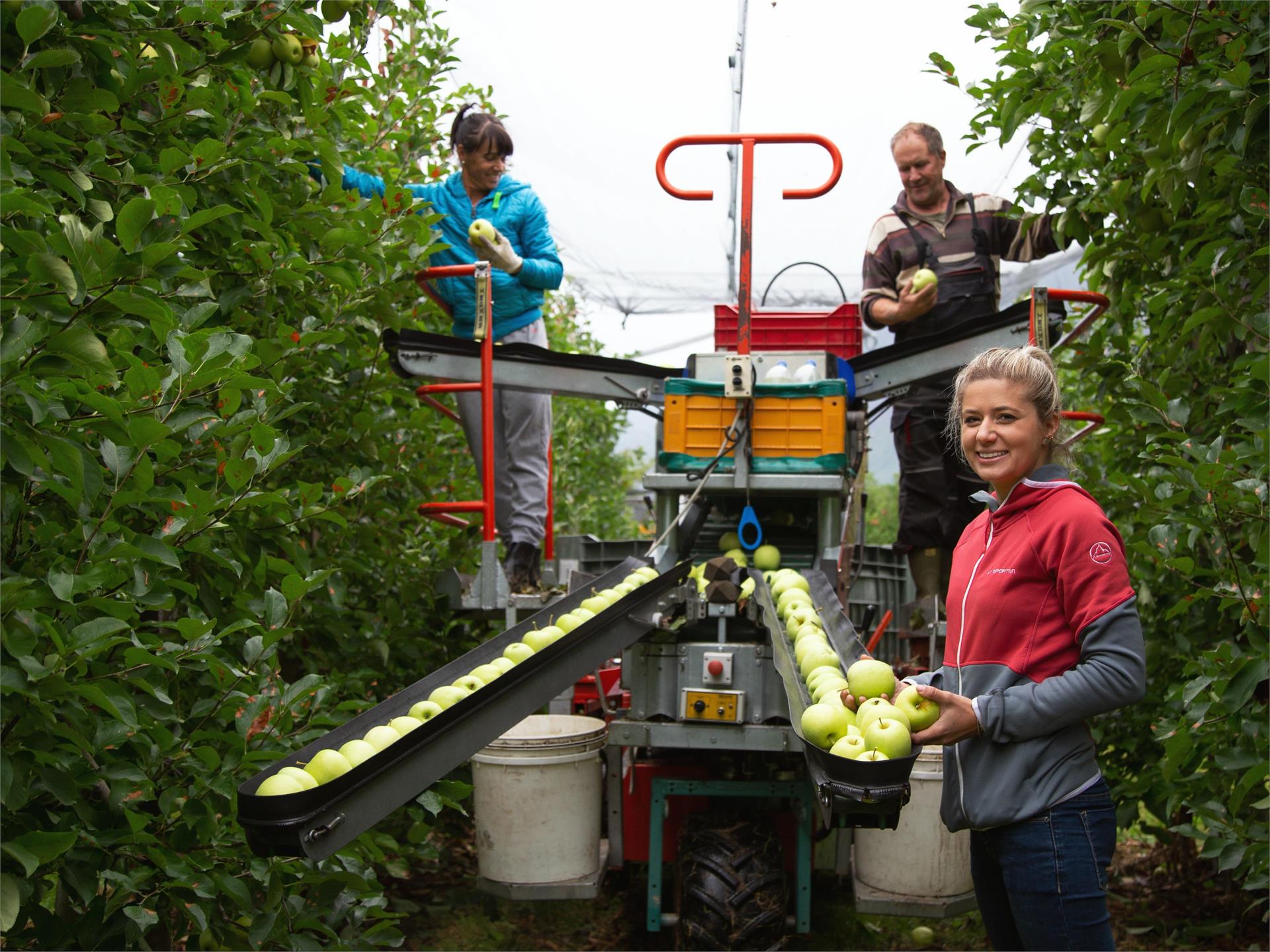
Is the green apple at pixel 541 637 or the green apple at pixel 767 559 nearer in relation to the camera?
the green apple at pixel 541 637

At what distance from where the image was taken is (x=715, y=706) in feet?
12.5

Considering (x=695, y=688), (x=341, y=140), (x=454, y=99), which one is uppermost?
(x=454, y=99)

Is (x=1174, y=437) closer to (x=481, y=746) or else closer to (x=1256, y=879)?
(x=1256, y=879)

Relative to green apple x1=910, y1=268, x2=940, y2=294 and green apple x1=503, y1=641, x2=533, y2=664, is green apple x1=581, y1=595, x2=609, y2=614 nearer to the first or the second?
green apple x1=503, y1=641, x2=533, y2=664

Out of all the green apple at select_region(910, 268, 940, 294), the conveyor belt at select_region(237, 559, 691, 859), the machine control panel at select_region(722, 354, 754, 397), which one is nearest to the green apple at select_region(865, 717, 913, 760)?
the conveyor belt at select_region(237, 559, 691, 859)

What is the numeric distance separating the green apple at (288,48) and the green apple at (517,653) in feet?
6.20

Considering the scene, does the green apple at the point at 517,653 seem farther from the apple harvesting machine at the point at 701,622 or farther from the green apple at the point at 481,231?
the green apple at the point at 481,231

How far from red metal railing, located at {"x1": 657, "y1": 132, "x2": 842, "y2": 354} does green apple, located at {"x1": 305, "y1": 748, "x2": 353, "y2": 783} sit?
266 centimetres

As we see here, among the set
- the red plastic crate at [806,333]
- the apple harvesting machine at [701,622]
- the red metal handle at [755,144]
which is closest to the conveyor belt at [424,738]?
the apple harvesting machine at [701,622]

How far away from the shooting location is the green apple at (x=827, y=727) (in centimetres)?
237

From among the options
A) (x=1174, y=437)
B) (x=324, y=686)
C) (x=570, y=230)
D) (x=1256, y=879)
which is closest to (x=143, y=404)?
(x=324, y=686)

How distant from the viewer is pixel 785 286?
594 inches

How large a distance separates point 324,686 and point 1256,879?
2.59 meters

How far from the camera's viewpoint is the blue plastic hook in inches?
192
